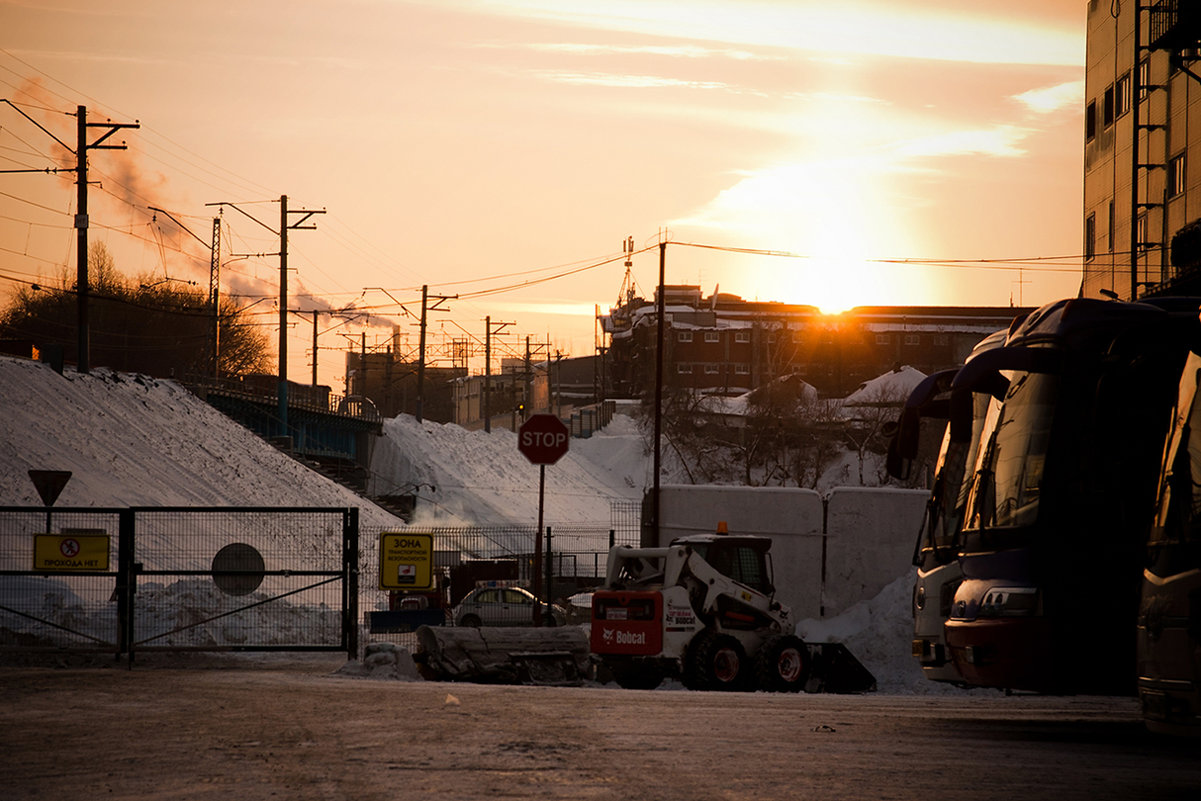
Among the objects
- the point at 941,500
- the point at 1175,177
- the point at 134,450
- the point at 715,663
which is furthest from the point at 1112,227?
the point at 941,500

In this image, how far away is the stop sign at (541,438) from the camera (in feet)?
70.1

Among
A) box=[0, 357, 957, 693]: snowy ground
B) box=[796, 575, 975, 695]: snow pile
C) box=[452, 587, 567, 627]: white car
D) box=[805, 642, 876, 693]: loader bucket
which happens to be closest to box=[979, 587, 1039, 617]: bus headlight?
box=[805, 642, 876, 693]: loader bucket

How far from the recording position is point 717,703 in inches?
543

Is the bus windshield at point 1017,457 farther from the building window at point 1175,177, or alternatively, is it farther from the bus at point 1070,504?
the building window at point 1175,177

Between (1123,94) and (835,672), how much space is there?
1296 inches

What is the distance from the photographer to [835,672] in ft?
63.9

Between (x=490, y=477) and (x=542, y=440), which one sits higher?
(x=542, y=440)

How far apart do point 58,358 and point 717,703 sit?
37682mm

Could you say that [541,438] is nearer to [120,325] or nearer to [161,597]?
[161,597]

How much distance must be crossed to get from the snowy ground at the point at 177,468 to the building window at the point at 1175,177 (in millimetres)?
23326

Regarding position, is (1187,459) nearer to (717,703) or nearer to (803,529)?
(717,703)

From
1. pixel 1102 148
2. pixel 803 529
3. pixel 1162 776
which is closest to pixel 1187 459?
pixel 1162 776

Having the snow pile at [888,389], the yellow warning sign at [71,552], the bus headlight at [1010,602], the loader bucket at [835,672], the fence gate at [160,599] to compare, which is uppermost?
the snow pile at [888,389]

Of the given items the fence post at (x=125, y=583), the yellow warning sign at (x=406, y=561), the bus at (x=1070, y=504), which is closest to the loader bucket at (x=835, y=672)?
the yellow warning sign at (x=406, y=561)
